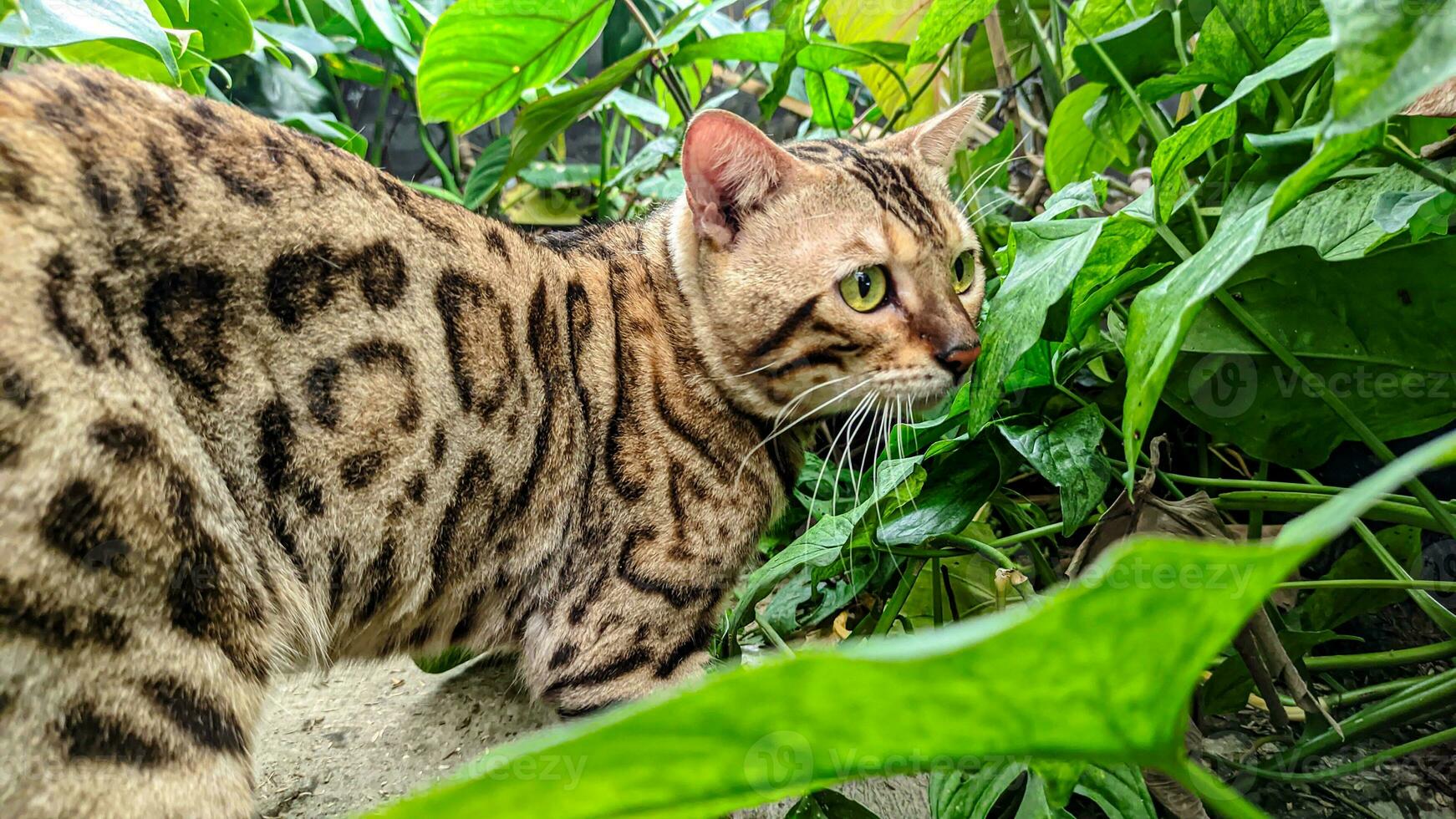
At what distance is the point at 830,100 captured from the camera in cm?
223

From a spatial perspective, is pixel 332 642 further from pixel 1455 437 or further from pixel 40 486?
pixel 1455 437

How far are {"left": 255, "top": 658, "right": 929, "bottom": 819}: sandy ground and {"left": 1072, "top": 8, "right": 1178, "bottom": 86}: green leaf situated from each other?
3.60 ft

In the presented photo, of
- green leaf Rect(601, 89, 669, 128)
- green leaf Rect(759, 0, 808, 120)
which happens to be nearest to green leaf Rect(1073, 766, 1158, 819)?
green leaf Rect(759, 0, 808, 120)

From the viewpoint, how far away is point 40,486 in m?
0.87

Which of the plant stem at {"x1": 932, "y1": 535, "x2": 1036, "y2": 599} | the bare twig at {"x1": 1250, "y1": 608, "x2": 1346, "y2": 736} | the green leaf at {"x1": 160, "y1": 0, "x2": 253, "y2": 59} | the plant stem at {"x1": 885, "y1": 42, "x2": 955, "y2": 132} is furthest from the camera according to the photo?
the plant stem at {"x1": 885, "y1": 42, "x2": 955, "y2": 132}

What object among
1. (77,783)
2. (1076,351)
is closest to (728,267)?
(1076,351)

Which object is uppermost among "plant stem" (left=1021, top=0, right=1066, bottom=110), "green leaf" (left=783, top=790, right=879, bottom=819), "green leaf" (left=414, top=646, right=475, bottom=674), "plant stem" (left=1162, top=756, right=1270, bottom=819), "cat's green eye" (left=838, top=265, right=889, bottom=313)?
"plant stem" (left=1021, top=0, right=1066, bottom=110)

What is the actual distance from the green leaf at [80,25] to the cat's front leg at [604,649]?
91 cm

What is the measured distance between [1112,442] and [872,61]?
93 cm

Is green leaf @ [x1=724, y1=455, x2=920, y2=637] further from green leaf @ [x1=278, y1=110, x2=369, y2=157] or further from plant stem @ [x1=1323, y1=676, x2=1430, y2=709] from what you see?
green leaf @ [x1=278, y1=110, x2=369, y2=157]

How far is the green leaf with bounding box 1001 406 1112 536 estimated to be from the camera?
1072 mm

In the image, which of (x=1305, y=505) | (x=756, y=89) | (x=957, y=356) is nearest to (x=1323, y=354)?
(x=1305, y=505)

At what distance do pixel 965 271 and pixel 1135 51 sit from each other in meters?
0.45

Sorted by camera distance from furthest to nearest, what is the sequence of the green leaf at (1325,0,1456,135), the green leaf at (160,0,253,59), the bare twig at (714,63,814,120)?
the bare twig at (714,63,814,120) → the green leaf at (160,0,253,59) → the green leaf at (1325,0,1456,135)
